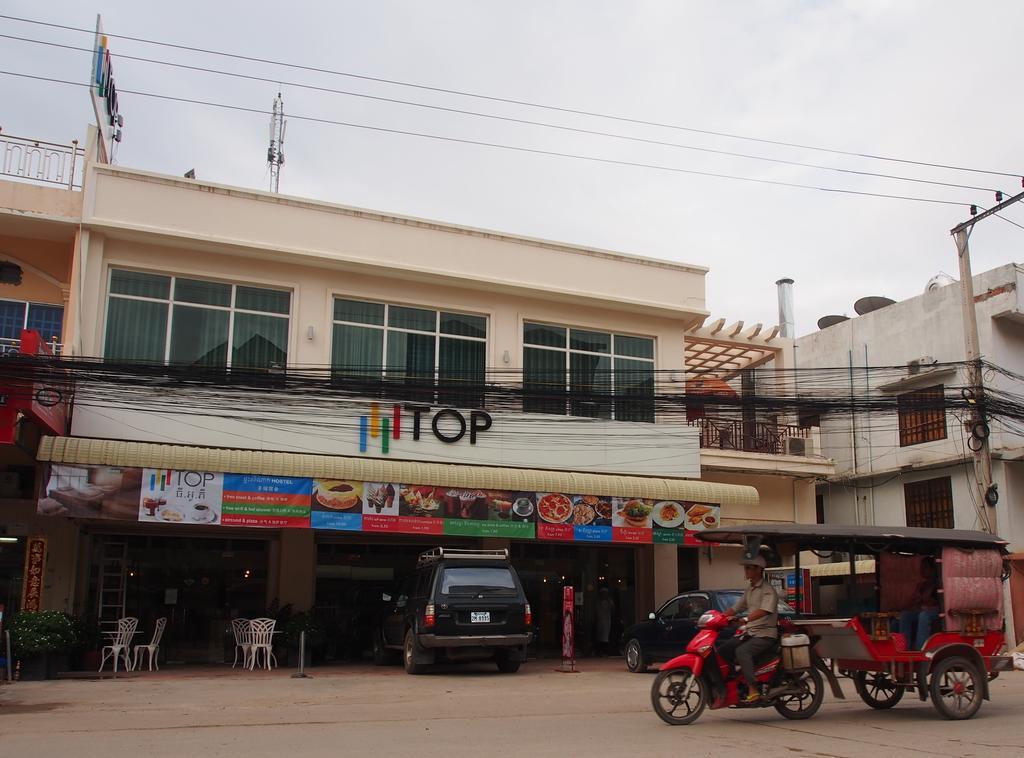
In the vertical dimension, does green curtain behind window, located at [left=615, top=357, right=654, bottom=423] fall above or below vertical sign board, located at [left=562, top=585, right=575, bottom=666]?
above

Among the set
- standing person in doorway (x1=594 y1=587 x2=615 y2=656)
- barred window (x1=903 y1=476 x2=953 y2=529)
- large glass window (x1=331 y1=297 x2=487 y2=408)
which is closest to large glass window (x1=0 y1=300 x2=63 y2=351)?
large glass window (x1=331 y1=297 x2=487 y2=408)

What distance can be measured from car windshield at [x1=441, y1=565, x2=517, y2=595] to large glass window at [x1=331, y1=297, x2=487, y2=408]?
156 inches

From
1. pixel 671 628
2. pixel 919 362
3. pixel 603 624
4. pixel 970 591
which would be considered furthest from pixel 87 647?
pixel 919 362

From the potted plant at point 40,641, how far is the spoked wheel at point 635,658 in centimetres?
941

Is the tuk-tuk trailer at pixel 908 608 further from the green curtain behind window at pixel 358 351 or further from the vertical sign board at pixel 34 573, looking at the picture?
the vertical sign board at pixel 34 573

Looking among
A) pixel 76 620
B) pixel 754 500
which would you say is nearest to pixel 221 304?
pixel 76 620

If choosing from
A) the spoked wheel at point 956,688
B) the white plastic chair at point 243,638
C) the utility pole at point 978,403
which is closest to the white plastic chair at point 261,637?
the white plastic chair at point 243,638

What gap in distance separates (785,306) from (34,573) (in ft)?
A: 77.5

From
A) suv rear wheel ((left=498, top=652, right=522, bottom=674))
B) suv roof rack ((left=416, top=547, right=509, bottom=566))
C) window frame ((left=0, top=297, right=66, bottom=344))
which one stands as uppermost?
window frame ((left=0, top=297, right=66, bottom=344))

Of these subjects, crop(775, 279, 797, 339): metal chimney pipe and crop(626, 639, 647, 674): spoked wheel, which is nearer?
crop(626, 639, 647, 674): spoked wheel

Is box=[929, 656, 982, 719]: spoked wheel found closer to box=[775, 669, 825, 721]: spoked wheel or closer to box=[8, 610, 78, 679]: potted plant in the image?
box=[775, 669, 825, 721]: spoked wheel

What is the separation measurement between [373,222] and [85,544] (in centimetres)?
833

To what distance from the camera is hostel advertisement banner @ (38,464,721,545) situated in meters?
15.8

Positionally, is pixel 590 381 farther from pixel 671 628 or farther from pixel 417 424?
pixel 671 628
